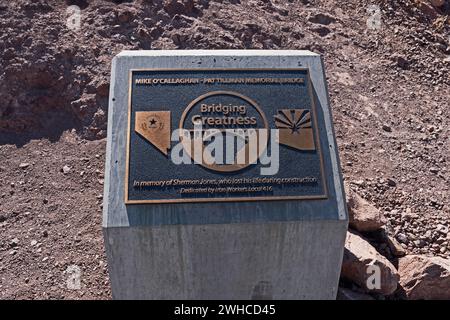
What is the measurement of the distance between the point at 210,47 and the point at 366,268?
3508 millimetres

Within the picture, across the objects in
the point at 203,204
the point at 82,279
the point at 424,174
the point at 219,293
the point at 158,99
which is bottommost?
the point at 82,279

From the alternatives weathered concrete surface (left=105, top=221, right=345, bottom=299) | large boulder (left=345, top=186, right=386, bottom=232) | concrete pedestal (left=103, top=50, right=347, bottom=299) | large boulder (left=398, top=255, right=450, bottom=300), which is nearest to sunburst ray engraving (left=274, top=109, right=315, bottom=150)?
concrete pedestal (left=103, top=50, right=347, bottom=299)

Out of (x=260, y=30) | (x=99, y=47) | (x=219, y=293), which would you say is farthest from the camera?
(x=260, y=30)

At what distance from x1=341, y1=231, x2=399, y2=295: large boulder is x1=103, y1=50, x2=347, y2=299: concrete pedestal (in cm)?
42

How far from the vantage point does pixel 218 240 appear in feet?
13.6

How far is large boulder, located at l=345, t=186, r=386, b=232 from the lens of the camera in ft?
17.0

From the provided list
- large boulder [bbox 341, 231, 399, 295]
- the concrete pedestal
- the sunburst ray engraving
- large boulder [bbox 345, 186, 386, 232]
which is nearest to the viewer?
the concrete pedestal

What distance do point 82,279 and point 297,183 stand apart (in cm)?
227

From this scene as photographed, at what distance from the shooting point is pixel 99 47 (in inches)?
261

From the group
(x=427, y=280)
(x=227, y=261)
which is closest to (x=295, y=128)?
(x=227, y=261)

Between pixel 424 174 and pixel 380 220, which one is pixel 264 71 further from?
pixel 424 174

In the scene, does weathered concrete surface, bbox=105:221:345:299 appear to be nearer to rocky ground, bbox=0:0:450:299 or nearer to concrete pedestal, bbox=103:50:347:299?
concrete pedestal, bbox=103:50:347:299

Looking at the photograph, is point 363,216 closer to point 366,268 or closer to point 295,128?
point 366,268

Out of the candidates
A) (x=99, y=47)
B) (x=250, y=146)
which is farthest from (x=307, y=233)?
(x=99, y=47)
